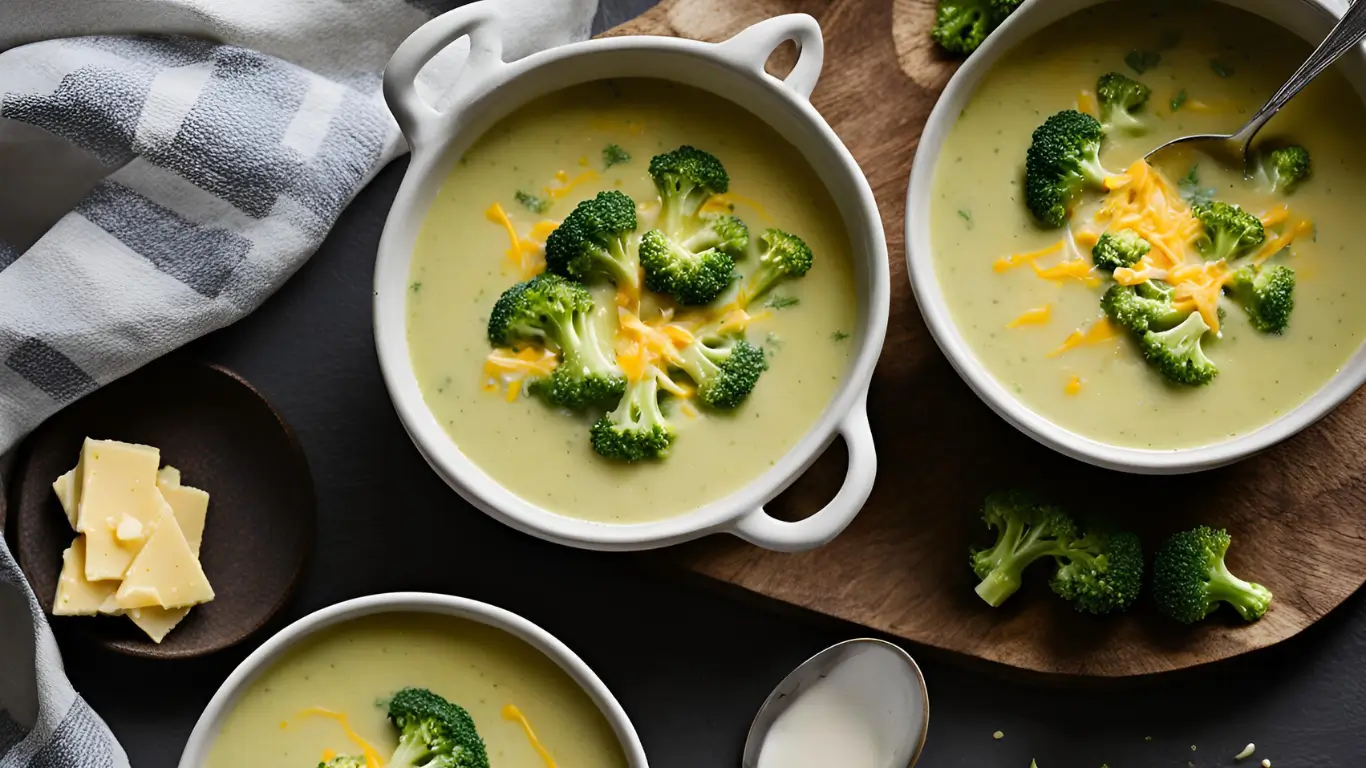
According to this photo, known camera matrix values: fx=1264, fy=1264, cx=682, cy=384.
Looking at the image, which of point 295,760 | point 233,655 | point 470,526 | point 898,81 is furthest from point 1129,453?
point 233,655

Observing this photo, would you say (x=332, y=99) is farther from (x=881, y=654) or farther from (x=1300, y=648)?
(x=1300, y=648)

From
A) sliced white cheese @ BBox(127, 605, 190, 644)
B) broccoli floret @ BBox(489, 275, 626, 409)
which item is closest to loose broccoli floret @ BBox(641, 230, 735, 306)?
broccoli floret @ BBox(489, 275, 626, 409)

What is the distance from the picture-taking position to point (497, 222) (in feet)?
7.85

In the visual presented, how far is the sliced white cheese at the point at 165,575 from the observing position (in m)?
2.52

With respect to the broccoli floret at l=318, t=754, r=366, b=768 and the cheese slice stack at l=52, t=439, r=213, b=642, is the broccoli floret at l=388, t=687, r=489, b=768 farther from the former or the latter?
the cheese slice stack at l=52, t=439, r=213, b=642

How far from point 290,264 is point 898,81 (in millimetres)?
1326

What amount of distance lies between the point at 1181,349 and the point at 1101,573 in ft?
1.54

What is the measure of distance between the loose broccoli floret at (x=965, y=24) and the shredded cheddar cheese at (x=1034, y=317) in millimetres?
570

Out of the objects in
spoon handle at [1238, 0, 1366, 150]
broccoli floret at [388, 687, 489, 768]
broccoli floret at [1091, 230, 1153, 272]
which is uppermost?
spoon handle at [1238, 0, 1366, 150]

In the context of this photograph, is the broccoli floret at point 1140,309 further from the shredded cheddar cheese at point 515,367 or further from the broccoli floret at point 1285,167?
the shredded cheddar cheese at point 515,367

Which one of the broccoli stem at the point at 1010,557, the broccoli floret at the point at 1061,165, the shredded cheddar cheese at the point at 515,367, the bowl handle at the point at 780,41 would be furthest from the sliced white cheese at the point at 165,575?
the broccoli floret at the point at 1061,165

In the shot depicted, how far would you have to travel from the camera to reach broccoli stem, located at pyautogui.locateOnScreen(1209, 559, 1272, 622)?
2.49m

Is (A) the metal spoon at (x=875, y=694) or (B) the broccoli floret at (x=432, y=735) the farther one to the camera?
(A) the metal spoon at (x=875, y=694)

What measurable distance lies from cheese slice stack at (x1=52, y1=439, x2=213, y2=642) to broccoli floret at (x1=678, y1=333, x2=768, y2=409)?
111 cm
